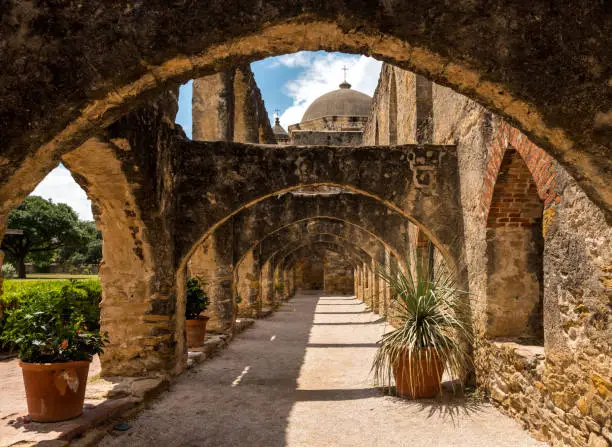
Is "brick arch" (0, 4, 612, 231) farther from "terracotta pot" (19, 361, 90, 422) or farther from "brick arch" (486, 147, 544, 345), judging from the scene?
"brick arch" (486, 147, 544, 345)

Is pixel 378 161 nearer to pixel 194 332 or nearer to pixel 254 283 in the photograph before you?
pixel 194 332

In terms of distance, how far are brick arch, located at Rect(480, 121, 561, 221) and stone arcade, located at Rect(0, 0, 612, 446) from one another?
0.08 feet

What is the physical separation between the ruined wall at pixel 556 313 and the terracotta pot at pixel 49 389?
3.74 metres

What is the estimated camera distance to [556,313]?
365 centimetres

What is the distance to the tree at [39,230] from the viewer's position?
93.2ft

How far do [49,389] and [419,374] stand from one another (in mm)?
3415

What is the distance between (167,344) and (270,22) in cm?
456

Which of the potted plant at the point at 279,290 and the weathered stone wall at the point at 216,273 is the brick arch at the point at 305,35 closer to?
the weathered stone wall at the point at 216,273

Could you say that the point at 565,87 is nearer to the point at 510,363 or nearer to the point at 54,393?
the point at 510,363

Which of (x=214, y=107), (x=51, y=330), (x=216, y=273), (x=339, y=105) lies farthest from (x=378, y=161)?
(x=339, y=105)

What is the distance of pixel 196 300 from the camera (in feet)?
25.3

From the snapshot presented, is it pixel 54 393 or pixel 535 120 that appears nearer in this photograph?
pixel 535 120

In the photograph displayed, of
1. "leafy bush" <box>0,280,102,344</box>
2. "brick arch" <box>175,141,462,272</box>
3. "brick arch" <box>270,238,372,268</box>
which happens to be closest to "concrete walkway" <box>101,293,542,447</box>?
"leafy bush" <box>0,280,102,344</box>

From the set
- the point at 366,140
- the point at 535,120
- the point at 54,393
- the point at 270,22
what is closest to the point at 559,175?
the point at 535,120
